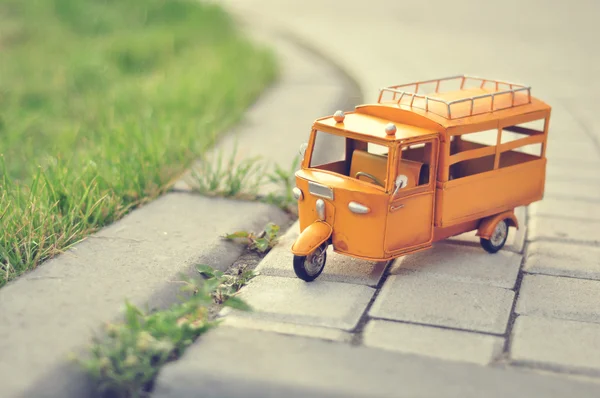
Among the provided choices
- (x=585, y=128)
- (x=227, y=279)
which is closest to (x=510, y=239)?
(x=227, y=279)

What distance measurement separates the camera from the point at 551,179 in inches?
184

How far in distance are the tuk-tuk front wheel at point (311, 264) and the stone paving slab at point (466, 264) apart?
31 centimetres

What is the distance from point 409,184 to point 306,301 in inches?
27.2

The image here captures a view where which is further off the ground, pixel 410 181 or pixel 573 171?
pixel 410 181

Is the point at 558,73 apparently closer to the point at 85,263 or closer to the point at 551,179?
the point at 551,179

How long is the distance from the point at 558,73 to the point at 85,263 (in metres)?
4.93

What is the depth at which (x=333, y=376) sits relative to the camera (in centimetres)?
258

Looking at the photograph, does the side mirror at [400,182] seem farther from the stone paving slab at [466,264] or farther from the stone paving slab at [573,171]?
the stone paving slab at [573,171]

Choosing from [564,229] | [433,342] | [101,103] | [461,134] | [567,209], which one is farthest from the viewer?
[101,103]

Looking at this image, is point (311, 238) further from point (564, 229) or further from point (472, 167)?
point (564, 229)

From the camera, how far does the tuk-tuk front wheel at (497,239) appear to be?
3.58 m

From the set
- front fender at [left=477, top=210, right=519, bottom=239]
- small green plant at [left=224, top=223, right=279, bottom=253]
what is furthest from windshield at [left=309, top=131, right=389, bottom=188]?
front fender at [left=477, top=210, right=519, bottom=239]

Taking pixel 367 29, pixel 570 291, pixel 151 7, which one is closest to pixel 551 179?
pixel 570 291

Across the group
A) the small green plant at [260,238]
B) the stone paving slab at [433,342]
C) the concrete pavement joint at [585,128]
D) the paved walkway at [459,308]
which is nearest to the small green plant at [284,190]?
the paved walkway at [459,308]
